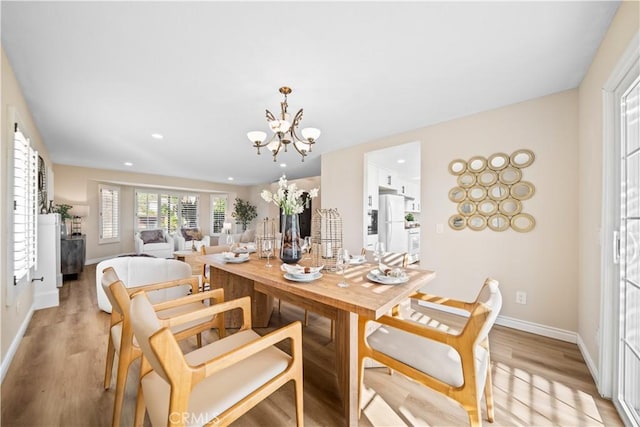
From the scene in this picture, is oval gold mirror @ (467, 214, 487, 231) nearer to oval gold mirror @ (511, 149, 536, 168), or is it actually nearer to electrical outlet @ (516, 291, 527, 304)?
oval gold mirror @ (511, 149, 536, 168)

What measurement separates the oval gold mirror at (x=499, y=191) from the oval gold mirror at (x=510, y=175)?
5cm

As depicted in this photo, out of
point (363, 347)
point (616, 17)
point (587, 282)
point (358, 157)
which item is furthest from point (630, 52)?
point (358, 157)

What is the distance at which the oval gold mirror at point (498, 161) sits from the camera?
2.61 m

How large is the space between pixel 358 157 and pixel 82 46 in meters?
3.30

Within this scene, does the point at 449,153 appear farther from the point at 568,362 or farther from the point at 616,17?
the point at 568,362

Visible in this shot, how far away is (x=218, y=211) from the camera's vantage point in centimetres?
881

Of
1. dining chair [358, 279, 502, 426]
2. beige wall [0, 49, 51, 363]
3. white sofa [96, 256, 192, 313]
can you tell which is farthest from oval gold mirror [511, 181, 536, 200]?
beige wall [0, 49, 51, 363]

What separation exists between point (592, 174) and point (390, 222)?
368 cm

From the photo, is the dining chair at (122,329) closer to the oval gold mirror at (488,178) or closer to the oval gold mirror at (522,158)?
the oval gold mirror at (488,178)

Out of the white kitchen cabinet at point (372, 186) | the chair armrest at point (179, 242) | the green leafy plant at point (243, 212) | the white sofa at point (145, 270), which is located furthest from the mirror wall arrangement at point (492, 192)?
the green leafy plant at point (243, 212)

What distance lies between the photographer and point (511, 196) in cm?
258

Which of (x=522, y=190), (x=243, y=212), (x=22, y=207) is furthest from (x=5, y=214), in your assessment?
(x=243, y=212)

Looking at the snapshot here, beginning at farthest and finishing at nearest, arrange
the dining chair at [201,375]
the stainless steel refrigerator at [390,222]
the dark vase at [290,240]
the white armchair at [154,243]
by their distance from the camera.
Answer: the white armchair at [154,243] → the stainless steel refrigerator at [390,222] → the dark vase at [290,240] → the dining chair at [201,375]

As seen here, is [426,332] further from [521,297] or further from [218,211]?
[218,211]
